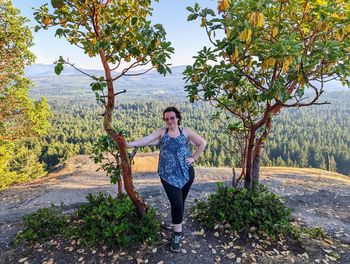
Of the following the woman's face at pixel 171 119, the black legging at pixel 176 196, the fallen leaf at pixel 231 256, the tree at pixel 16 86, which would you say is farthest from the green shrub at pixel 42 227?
the tree at pixel 16 86

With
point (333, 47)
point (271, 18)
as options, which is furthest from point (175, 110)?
point (333, 47)

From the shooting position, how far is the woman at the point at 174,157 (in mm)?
4855

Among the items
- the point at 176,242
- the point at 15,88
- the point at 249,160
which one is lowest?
the point at 176,242

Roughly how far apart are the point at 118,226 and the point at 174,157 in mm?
1892

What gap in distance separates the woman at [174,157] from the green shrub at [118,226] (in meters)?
0.73

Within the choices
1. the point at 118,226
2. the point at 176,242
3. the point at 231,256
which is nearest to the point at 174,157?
the point at 176,242

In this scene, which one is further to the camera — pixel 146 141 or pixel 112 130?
pixel 146 141

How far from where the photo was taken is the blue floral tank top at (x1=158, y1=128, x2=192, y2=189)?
15.9ft

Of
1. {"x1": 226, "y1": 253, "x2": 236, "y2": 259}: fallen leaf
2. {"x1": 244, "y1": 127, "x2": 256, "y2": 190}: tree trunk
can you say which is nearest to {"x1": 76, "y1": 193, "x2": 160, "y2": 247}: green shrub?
{"x1": 226, "y1": 253, "x2": 236, "y2": 259}: fallen leaf

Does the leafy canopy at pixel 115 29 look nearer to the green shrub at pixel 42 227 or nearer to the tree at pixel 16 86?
the green shrub at pixel 42 227

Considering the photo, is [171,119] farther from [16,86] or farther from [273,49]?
[16,86]

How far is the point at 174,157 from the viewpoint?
4.87 metres

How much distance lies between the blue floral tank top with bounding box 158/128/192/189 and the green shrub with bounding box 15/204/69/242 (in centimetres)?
292

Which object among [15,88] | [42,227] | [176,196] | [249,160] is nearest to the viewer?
[176,196]
